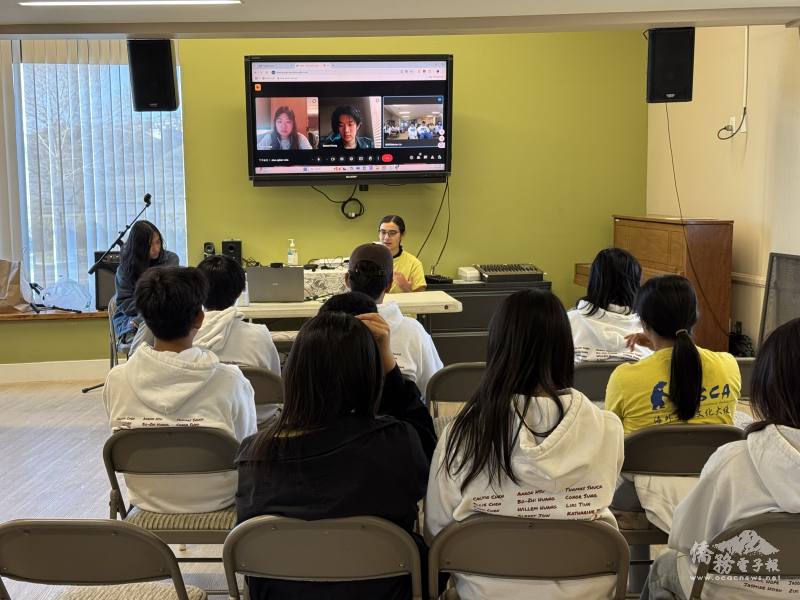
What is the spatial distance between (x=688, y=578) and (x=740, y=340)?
14.0ft

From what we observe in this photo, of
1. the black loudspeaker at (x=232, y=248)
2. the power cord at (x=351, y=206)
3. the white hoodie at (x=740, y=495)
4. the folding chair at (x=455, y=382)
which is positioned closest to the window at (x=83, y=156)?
the black loudspeaker at (x=232, y=248)

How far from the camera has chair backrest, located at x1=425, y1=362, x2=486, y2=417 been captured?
3215 mm

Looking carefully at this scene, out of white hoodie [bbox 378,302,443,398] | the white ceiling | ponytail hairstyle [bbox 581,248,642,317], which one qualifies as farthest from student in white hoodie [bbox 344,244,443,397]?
the white ceiling

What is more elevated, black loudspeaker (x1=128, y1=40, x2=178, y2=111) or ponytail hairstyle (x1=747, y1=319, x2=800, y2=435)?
black loudspeaker (x1=128, y1=40, x2=178, y2=111)

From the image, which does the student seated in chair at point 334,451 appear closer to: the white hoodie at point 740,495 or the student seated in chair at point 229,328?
the white hoodie at point 740,495

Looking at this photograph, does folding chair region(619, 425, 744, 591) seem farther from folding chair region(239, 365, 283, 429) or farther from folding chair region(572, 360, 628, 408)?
folding chair region(239, 365, 283, 429)

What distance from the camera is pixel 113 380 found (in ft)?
8.31

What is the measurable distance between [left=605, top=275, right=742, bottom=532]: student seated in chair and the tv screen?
13.3 ft

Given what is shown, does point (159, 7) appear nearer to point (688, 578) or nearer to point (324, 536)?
point (324, 536)

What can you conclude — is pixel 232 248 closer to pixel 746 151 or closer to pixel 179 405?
pixel 746 151

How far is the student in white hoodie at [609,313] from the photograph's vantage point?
3.42 meters

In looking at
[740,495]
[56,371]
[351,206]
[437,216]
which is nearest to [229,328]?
[740,495]

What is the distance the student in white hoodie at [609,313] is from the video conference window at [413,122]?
323cm

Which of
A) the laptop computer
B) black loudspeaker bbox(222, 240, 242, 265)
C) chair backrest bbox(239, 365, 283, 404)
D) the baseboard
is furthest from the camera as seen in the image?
the baseboard
